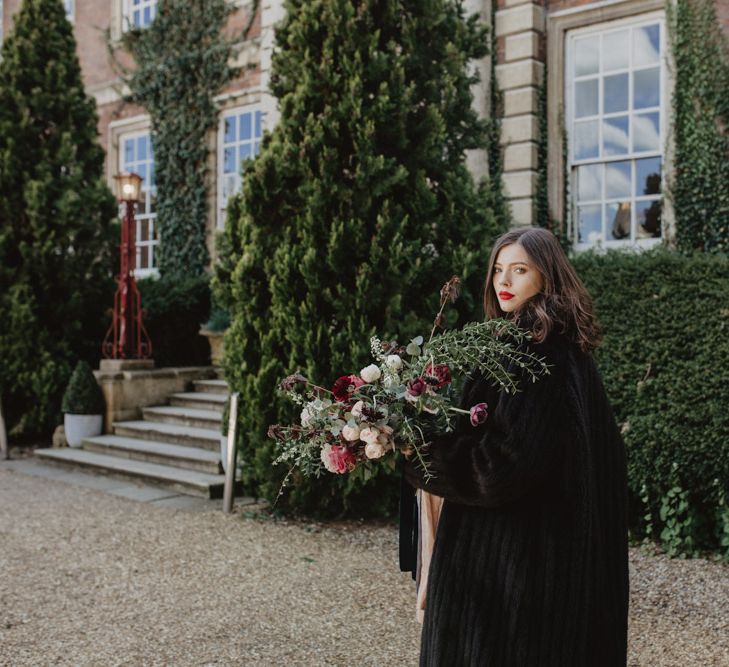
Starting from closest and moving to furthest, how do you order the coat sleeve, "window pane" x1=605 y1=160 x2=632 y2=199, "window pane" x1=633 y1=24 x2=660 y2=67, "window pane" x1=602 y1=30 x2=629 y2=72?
the coat sleeve → "window pane" x1=633 y1=24 x2=660 y2=67 → "window pane" x1=602 y1=30 x2=629 y2=72 → "window pane" x1=605 y1=160 x2=632 y2=199

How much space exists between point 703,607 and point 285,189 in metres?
3.85

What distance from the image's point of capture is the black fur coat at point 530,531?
2.11 meters

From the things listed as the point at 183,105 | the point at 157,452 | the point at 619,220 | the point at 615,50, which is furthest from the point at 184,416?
the point at 183,105

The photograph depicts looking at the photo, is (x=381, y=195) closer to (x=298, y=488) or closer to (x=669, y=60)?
(x=298, y=488)

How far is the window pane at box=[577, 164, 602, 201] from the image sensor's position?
10500mm

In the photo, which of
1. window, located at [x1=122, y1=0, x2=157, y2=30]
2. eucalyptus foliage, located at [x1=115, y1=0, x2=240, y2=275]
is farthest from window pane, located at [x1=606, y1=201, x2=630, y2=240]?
window, located at [x1=122, y1=0, x2=157, y2=30]

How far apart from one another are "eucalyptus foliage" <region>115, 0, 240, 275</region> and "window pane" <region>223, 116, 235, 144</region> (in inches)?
8.2

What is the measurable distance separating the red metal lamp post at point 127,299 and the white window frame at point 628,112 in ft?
17.5

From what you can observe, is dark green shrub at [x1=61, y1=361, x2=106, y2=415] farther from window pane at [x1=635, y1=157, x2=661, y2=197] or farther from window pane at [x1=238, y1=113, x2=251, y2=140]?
window pane at [x1=635, y1=157, x2=661, y2=197]

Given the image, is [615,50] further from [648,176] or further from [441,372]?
[441,372]

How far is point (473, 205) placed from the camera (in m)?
6.36

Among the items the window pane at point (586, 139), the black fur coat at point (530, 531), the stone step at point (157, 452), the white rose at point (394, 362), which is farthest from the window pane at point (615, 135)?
the white rose at point (394, 362)

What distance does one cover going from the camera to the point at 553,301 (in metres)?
2.24

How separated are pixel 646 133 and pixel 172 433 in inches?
252
